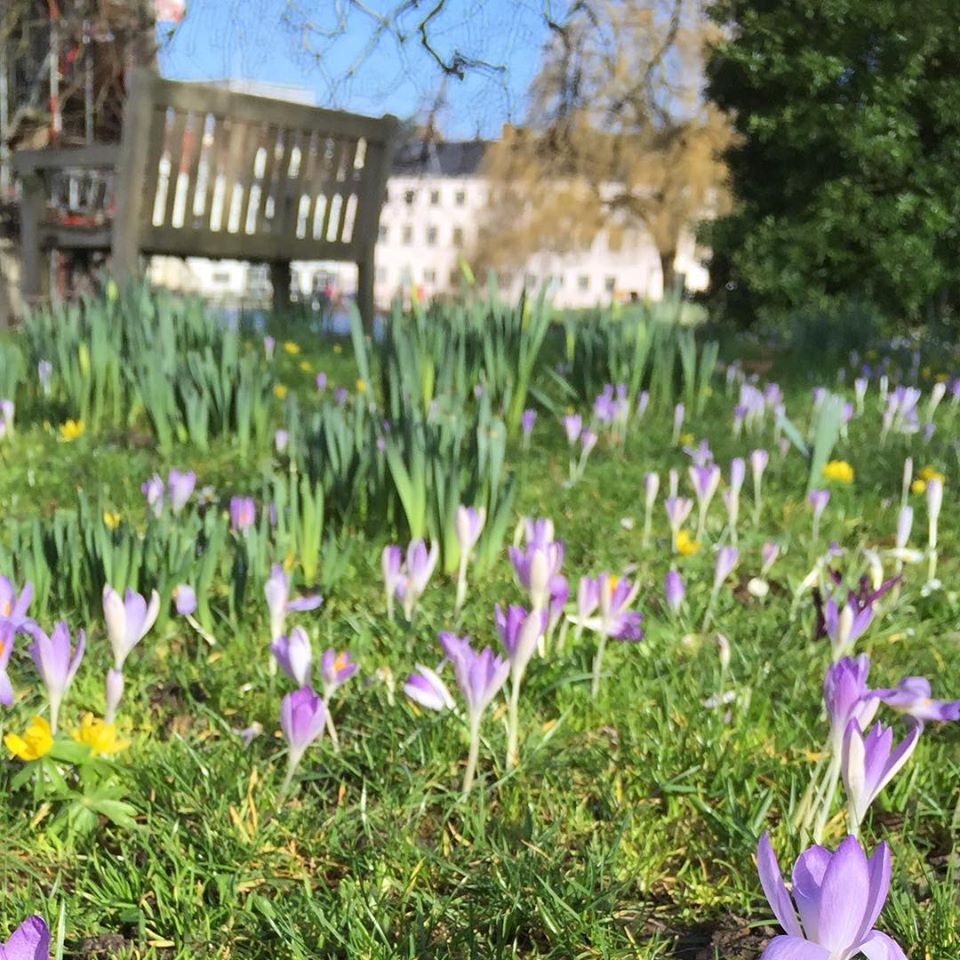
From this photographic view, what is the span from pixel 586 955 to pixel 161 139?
508 cm

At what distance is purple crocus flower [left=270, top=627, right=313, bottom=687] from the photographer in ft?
3.95

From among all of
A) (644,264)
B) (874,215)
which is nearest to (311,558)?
(874,215)

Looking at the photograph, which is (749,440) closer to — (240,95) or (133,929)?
(133,929)

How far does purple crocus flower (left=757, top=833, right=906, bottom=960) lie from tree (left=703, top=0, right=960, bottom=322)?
5.80m

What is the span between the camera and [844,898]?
20.6 inches

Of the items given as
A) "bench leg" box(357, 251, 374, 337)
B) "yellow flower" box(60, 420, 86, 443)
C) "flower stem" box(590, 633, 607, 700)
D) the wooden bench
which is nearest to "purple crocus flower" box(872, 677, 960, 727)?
"flower stem" box(590, 633, 607, 700)

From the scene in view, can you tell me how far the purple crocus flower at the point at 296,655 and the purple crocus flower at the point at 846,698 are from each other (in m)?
0.59

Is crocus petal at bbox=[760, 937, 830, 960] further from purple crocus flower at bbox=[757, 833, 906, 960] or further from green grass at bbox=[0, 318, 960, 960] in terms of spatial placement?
green grass at bbox=[0, 318, 960, 960]

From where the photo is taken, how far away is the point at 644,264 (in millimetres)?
54750

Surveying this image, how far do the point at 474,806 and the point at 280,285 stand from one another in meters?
5.82

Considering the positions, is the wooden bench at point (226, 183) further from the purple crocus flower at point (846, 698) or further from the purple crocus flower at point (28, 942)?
the purple crocus flower at point (28, 942)

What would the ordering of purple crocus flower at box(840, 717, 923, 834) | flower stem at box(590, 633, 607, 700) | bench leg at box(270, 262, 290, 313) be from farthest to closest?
bench leg at box(270, 262, 290, 313) → flower stem at box(590, 633, 607, 700) → purple crocus flower at box(840, 717, 923, 834)

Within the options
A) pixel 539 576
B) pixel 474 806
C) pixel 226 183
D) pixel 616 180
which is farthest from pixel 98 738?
pixel 616 180

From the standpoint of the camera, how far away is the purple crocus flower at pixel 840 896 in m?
0.52
